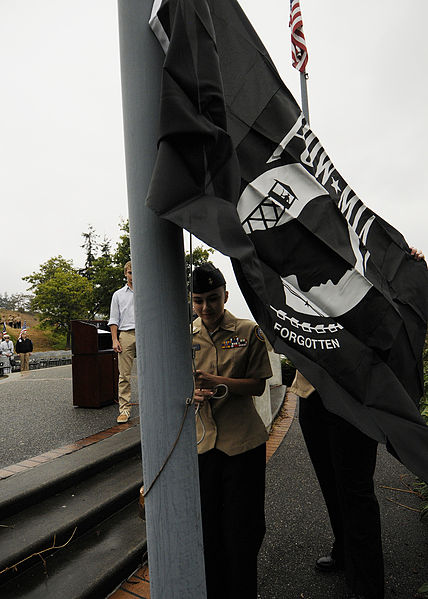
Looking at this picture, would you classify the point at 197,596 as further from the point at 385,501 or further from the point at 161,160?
the point at 385,501

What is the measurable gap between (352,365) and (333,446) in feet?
4.29

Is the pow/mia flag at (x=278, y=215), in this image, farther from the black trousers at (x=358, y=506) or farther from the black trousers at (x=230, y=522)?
the black trousers at (x=230, y=522)

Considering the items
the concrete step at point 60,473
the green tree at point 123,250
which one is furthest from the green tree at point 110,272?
the concrete step at point 60,473

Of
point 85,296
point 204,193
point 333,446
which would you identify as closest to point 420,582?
point 333,446

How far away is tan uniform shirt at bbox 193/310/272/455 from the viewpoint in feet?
7.73

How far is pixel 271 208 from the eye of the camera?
5.19 ft

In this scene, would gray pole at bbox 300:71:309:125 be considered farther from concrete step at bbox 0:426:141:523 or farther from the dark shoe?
the dark shoe

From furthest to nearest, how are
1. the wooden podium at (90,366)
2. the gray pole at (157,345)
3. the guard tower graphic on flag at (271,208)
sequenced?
the wooden podium at (90,366), the guard tower graphic on flag at (271,208), the gray pole at (157,345)

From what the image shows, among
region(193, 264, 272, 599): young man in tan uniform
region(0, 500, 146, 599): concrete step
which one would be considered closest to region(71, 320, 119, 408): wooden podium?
region(0, 500, 146, 599): concrete step

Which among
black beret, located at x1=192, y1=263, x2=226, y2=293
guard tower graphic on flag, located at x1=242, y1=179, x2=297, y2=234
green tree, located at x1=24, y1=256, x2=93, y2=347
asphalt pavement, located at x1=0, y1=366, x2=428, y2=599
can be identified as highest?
green tree, located at x1=24, y1=256, x2=93, y2=347

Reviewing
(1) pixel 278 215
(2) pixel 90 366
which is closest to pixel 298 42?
(2) pixel 90 366

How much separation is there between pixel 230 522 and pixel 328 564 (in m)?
1.29

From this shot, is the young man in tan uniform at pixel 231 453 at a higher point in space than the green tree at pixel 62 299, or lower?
lower

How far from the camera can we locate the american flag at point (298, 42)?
794 centimetres
